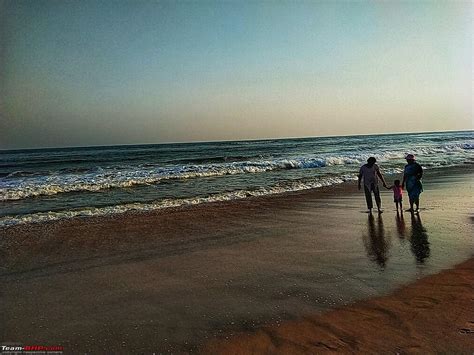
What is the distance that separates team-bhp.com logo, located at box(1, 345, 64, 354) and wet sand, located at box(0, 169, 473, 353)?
9cm

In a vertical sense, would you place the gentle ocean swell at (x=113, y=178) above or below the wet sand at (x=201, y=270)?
above

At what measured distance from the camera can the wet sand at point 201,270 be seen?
3.80m

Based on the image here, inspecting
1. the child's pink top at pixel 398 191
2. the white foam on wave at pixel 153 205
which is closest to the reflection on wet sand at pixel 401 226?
the child's pink top at pixel 398 191

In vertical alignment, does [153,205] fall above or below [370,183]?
below

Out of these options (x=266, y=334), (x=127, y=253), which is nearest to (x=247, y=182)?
(x=127, y=253)

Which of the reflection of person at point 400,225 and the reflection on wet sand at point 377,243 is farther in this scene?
the reflection of person at point 400,225

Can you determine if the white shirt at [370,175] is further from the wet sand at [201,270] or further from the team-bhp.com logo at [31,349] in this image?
the team-bhp.com logo at [31,349]

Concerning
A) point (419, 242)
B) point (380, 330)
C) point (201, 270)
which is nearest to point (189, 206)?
point (201, 270)

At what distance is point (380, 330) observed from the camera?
3537 mm

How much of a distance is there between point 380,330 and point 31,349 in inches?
136

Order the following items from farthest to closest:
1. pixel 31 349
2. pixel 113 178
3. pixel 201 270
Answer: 1. pixel 113 178
2. pixel 201 270
3. pixel 31 349

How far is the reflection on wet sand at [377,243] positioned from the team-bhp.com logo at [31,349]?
4.42 m

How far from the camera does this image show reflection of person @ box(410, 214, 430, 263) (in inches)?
230

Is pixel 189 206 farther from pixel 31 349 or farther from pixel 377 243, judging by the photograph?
pixel 31 349
